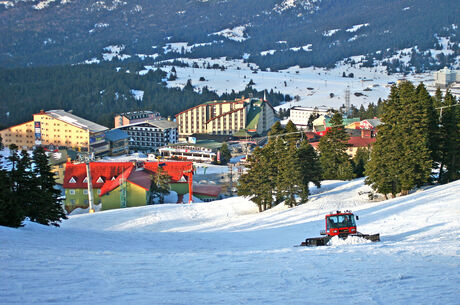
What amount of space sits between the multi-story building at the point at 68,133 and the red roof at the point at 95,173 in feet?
105

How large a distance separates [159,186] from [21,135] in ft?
162

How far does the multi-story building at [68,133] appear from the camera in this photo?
2752 inches

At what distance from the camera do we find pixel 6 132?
→ 76.6 metres

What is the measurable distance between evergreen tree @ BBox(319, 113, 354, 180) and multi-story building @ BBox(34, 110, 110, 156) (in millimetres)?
41677

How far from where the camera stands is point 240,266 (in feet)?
33.1

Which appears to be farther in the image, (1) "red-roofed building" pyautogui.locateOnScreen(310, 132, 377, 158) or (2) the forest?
(2) the forest

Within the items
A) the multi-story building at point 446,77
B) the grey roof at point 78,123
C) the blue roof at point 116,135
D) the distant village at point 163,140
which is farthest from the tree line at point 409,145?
the multi-story building at point 446,77

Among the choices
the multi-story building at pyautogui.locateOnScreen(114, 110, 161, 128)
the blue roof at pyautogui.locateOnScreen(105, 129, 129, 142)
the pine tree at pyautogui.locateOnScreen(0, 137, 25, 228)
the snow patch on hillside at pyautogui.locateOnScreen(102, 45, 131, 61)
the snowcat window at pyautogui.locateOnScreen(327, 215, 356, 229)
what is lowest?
the snowcat window at pyautogui.locateOnScreen(327, 215, 356, 229)

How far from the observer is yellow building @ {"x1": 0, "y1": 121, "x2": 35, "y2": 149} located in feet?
248

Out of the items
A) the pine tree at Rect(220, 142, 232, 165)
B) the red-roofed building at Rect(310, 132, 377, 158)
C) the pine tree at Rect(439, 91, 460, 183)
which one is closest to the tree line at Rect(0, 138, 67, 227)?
the pine tree at Rect(439, 91, 460, 183)

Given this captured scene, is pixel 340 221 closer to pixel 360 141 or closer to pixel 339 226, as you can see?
pixel 339 226

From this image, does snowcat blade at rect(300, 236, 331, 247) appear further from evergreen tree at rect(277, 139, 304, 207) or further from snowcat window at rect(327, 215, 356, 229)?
evergreen tree at rect(277, 139, 304, 207)

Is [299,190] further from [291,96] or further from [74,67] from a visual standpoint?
[74,67]

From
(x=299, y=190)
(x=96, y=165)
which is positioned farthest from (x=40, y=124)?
(x=299, y=190)
